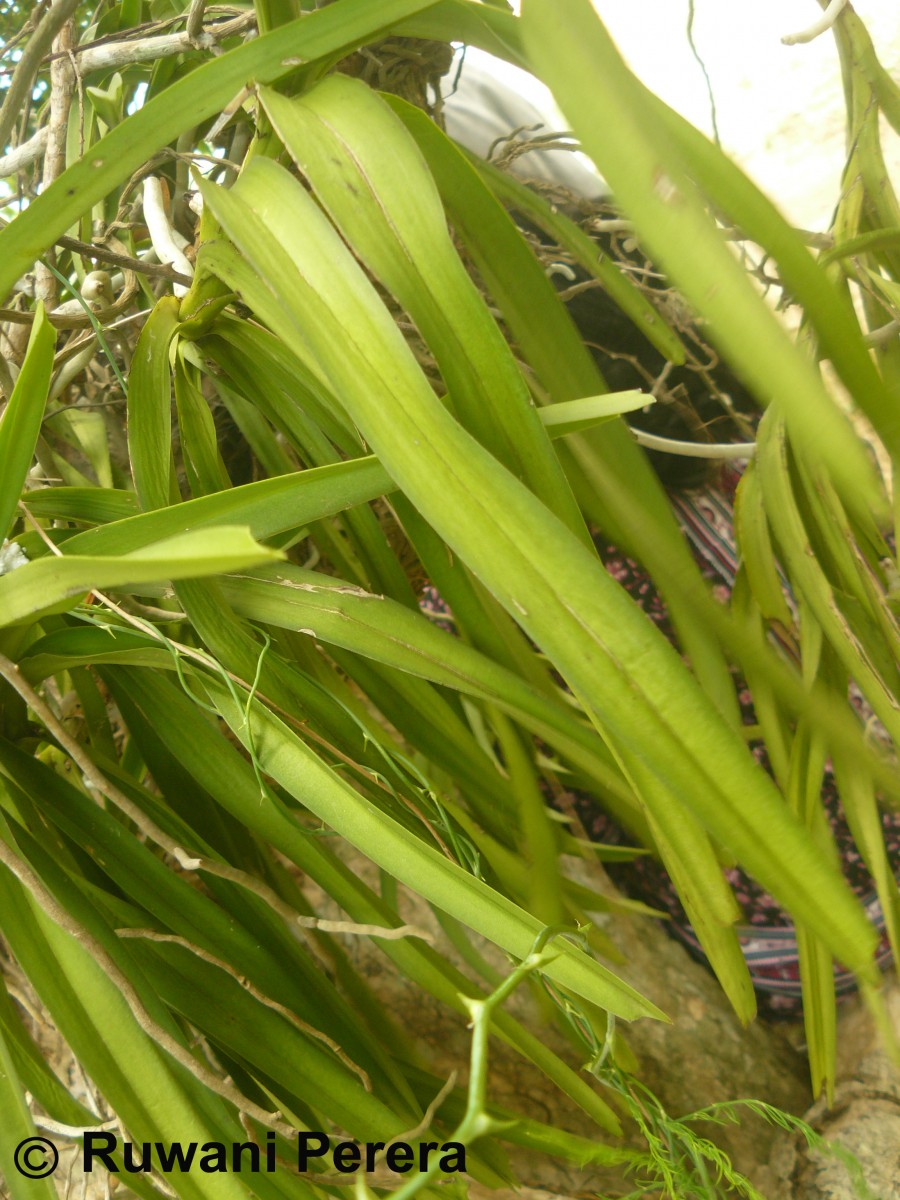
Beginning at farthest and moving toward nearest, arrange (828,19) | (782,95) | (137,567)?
(782,95) < (828,19) < (137,567)

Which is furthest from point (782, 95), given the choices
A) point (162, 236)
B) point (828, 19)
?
point (162, 236)

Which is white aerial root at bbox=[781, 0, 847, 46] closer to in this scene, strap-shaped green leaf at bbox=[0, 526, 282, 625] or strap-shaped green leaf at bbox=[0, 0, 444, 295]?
strap-shaped green leaf at bbox=[0, 0, 444, 295]

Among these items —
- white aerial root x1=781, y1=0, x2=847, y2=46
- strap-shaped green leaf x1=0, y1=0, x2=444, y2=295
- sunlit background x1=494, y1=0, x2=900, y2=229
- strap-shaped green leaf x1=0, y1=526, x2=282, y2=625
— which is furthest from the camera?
sunlit background x1=494, y1=0, x2=900, y2=229

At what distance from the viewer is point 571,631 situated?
0.57 feet

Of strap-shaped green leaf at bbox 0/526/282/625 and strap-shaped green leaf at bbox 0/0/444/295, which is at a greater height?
strap-shaped green leaf at bbox 0/0/444/295

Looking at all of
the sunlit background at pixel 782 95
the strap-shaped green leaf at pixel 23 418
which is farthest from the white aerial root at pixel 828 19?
the sunlit background at pixel 782 95

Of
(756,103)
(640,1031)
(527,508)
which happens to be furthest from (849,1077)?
(756,103)

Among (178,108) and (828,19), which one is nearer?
(178,108)

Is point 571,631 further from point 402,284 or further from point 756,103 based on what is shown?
point 756,103

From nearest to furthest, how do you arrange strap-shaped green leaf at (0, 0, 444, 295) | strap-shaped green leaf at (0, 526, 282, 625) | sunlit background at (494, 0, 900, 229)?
strap-shaped green leaf at (0, 526, 282, 625)
strap-shaped green leaf at (0, 0, 444, 295)
sunlit background at (494, 0, 900, 229)

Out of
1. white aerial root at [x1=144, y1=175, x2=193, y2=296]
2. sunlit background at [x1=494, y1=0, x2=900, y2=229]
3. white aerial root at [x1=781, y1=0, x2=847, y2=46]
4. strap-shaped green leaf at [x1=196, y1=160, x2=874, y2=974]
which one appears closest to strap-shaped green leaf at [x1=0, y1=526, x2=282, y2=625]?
strap-shaped green leaf at [x1=196, y1=160, x2=874, y2=974]

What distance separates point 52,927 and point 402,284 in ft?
0.80

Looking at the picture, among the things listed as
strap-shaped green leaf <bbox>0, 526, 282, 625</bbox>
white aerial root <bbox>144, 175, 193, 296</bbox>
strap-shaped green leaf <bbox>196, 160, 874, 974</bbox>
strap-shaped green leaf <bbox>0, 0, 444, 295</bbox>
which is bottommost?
strap-shaped green leaf <bbox>196, 160, 874, 974</bbox>

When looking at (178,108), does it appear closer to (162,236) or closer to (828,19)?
(162,236)
